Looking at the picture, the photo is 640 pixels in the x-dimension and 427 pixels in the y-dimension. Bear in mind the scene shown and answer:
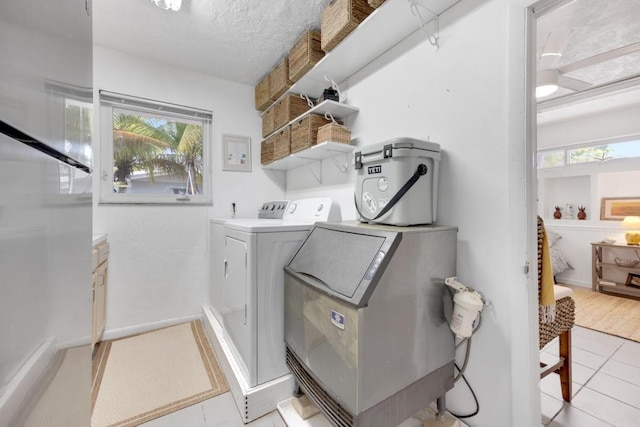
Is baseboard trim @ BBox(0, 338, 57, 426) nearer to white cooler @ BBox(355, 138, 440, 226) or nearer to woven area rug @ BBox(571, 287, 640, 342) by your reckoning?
white cooler @ BBox(355, 138, 440, 226)

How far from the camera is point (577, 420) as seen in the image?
1.42 metres

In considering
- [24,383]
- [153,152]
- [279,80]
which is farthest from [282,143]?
[24,383]

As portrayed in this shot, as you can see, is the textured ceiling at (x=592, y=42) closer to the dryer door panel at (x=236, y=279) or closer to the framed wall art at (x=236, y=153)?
the dryer door panel at (x=236, y=279)

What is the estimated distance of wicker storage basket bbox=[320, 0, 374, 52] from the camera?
1.52 m

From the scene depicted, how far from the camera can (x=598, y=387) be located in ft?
5.53

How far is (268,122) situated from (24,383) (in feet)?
8.90

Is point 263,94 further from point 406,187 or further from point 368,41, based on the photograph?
point 406,187

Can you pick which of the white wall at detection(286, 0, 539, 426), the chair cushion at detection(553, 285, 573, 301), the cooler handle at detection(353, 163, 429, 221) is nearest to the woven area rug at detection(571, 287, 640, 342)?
the chair cushion at detection(553, 285, 573, 301)

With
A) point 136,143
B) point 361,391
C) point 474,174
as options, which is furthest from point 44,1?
point 136,143

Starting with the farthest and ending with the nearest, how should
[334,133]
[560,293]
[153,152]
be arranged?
[153,152], [334,133], [560,293]

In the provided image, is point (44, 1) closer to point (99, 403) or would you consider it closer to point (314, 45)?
Answer: point (314, 45)

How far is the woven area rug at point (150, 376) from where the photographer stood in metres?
1.50

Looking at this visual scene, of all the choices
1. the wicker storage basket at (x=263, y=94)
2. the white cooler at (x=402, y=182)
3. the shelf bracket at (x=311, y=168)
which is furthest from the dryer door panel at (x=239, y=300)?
the wicker storage basket at (x=263, y=94)

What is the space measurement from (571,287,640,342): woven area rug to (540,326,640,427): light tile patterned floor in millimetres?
260
